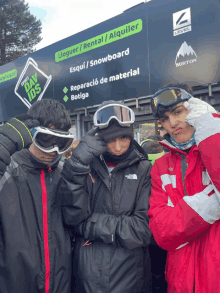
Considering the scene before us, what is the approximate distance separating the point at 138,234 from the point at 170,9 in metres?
4.23

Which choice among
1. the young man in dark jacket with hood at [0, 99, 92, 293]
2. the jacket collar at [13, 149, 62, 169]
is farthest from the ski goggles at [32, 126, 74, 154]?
the jacket collar at [13, 149, 62, 169]

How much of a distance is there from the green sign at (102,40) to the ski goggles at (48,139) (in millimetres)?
3809

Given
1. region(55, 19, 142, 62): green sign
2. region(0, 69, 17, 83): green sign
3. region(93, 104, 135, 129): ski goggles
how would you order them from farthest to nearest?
region(0, 69, 17, 83): green sign → region(55, 19, 142, 62): green sign → region(93, 104, 135, 129): ski goggles

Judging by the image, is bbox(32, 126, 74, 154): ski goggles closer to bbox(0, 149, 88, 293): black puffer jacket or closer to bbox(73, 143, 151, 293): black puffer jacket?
bbox(0, 149, 88, 293): black puffer jacket

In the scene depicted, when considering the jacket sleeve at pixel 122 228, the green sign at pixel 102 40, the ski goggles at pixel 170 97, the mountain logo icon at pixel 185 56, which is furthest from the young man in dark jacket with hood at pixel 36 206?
the green sign at pixel 102 40

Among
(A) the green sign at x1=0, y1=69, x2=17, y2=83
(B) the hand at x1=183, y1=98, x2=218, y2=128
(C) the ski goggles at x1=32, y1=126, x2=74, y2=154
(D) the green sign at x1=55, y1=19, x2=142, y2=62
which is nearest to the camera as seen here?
(B) the hand at x1=183, y1=98, x2=218, y2=128

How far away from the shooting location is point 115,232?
66.1 inches

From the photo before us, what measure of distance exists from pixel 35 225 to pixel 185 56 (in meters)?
3.73

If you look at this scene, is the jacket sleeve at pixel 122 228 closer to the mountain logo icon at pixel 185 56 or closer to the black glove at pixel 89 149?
the black glove at pixel 89 149

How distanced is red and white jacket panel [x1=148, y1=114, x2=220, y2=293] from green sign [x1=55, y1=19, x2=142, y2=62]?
13.6 ft

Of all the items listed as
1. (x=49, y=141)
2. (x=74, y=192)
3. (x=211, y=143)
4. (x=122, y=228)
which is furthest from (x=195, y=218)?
(x=49, y=141)

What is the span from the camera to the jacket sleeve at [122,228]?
1658 millimetres

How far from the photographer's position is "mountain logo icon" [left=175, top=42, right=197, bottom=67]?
4055 mm

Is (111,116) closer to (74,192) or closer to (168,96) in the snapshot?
(168,96)
